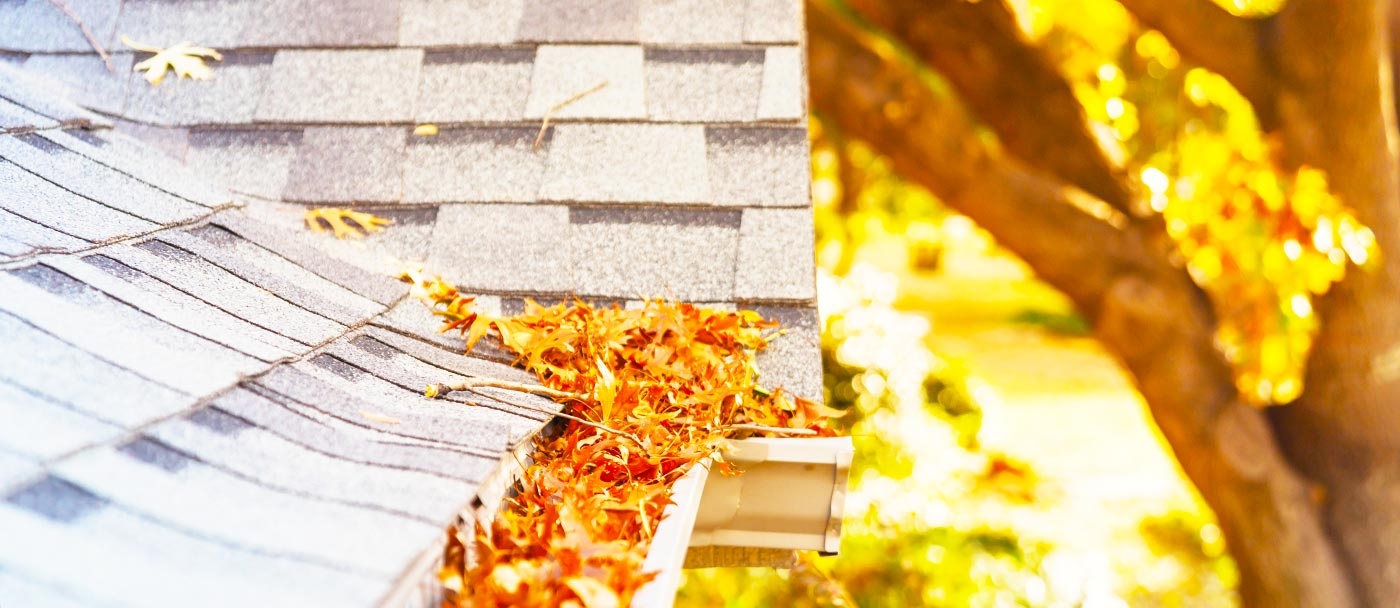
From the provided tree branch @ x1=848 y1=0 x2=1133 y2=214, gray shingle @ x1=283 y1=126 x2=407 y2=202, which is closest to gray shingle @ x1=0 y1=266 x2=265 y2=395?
gray shingle @ x1=283 y1=126 x2=407 y2=202

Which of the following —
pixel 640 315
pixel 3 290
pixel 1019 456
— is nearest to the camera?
pixel 3 290

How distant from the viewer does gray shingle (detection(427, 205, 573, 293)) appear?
2285 millimetres

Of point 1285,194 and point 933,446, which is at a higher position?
point 1285,194

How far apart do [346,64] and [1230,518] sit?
181 inches

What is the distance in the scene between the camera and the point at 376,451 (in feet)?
4.33

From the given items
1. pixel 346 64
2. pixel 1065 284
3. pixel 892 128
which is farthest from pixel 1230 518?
pixel 346 64

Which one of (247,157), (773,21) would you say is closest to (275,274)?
(247,157)

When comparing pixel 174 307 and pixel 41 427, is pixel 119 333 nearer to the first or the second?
pixel 174 307

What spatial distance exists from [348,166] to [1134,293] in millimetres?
3988

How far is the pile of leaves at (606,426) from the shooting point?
52.9 inches

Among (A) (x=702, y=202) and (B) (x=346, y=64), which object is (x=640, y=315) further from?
(B) (x=346, y=64)

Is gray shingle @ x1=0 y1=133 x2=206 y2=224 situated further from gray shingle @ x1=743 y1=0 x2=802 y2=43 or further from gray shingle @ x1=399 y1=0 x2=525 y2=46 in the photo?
gray shingle @ x1=743 y1=0 x2=802 y2=43

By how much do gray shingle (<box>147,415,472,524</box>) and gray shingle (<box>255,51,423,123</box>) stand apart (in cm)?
141

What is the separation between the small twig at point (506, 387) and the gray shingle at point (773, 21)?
1.16 metres
